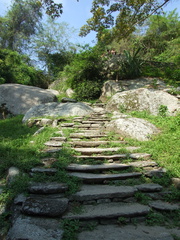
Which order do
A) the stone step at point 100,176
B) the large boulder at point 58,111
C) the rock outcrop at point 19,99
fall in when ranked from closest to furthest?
the stone step at point 100,176, the large boulder at point 58,111, the rock outcrop at point 19,99

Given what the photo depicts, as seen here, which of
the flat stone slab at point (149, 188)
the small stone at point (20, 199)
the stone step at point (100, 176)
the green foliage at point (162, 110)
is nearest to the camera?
the small stone at point (20, 199)

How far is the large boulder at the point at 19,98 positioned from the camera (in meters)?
7.62

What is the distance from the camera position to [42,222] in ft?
5.79

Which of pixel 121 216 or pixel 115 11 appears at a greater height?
pixel 115 11

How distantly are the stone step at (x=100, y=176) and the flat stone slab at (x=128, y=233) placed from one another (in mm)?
754

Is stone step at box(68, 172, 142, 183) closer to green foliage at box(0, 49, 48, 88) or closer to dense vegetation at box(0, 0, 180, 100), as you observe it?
dense vegetation at box(0, 0, 180, 100)

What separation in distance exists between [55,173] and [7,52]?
12160mm

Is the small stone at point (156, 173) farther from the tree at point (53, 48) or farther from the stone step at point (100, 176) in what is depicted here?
the tree at point (53, 48)

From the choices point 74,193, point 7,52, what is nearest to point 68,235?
point 74,193

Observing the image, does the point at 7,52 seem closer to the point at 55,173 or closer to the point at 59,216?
the point at 55,173

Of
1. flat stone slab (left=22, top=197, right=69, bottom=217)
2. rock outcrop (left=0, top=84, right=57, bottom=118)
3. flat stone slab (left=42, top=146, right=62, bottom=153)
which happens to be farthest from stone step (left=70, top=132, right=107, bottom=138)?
rock outcrop (left=0, top=84, right=57, bottom=118)

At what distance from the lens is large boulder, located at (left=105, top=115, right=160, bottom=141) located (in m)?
4.06

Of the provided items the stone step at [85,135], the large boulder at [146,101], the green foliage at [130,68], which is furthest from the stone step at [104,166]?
the green foliage at [130,68]

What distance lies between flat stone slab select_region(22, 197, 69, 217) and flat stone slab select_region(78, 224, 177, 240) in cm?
36
